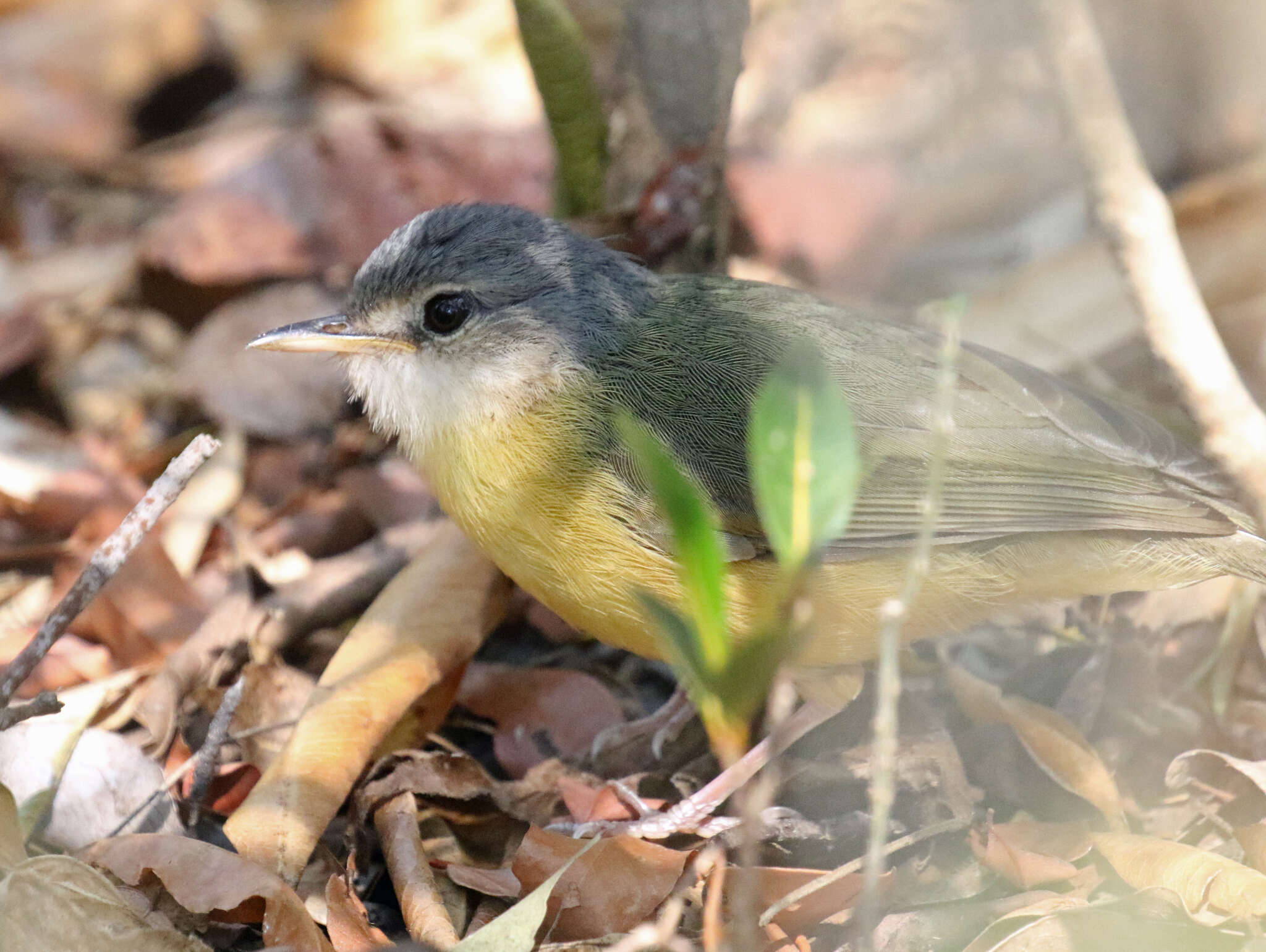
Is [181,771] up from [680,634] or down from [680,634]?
down

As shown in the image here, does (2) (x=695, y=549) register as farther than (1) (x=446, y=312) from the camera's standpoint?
No

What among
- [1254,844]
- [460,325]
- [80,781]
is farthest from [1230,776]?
[80,781]

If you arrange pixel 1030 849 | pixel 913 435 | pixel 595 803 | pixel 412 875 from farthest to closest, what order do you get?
1. pixel 595 803
2. pixel 913 435
3. pixel 1030 849
4. pixel 412 875

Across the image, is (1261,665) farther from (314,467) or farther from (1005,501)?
(314,467)

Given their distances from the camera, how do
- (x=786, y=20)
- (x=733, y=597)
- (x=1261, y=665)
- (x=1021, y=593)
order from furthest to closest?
(x=786, y=20) → (x=1261, y=665) → (x=1021, y=593) → (x=733, y=597)

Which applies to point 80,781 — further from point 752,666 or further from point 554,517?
point 752,666

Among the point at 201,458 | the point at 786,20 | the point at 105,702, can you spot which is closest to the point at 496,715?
the point at 105,702

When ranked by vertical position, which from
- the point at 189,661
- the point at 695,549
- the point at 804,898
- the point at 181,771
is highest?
the point at 695,549
